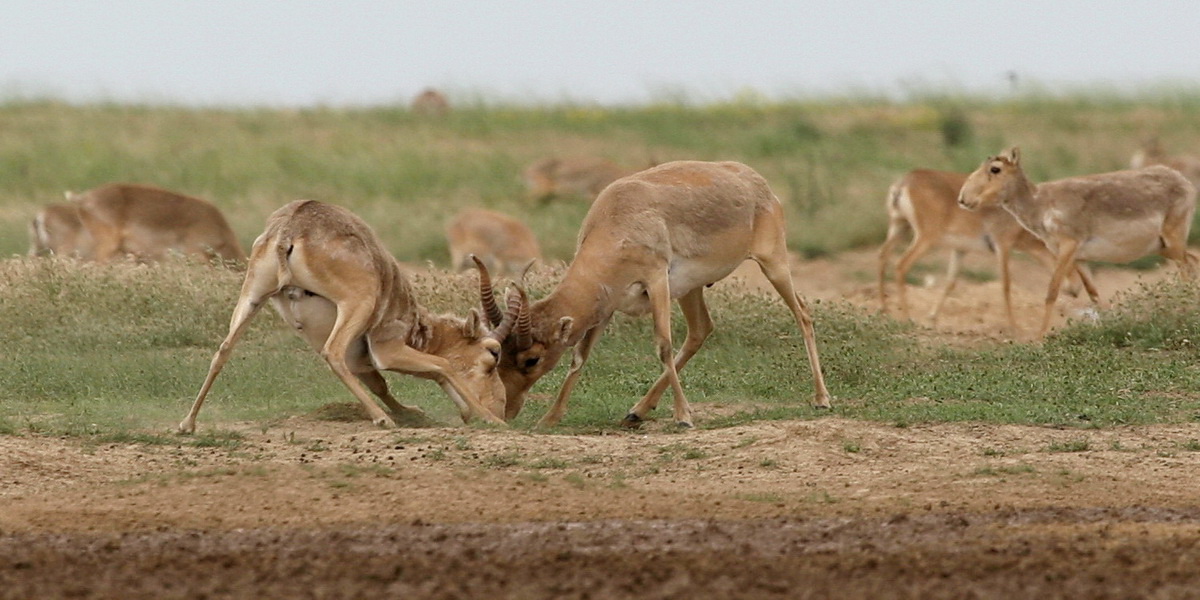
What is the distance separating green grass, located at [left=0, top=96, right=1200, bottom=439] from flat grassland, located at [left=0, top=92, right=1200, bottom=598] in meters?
0.06

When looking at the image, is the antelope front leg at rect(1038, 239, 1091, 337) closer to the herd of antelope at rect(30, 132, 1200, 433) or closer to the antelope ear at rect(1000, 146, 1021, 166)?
the antelope ear at rect(1000, 146, 1021, 166)

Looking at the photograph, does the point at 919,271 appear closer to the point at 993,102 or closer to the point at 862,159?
the point at 862,159

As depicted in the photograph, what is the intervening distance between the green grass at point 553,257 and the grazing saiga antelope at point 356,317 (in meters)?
0.43

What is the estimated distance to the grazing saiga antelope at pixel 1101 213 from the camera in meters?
17.2

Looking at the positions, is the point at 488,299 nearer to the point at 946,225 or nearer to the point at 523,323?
the point at 523,323

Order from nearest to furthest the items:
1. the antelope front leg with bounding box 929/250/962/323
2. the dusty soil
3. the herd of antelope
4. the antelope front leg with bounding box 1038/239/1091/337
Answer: the dusty soil, the herd of antelope, the antelope front leg with bounding box 1038/239/1091/337, the antelope front leg with bounding box 929/250/962/323

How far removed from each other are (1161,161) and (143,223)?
14.7 metres

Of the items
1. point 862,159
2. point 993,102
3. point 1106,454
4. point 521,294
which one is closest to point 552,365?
point 521,294

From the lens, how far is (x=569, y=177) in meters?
26.7

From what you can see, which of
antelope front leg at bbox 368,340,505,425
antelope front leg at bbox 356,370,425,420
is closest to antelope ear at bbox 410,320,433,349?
antelope front leg at bbox 368,340,505,425

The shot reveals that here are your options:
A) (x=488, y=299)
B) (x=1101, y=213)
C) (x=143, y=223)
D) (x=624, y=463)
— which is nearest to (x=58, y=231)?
(x=143, y=223)

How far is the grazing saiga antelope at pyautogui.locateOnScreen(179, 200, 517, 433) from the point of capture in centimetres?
1097

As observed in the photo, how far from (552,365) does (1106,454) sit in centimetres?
351

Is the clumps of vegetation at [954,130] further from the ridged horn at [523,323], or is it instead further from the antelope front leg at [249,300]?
the antelope front leg at [249,300]
